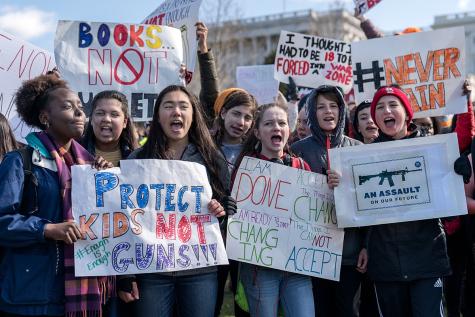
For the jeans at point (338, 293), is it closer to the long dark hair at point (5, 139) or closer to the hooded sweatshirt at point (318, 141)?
the hooded sweatshirt at point (318, 141)

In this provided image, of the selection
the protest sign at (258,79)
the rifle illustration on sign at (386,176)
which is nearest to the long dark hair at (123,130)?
the rifle illustration on sign at (386,176)

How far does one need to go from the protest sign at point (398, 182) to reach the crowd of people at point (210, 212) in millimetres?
97

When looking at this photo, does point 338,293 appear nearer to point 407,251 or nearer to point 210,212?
point 407,251

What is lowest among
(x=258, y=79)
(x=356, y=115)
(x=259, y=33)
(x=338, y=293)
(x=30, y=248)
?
(x=338, y=293)

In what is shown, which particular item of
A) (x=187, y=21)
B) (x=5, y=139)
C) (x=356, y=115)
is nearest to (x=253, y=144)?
(x=356, y=115)

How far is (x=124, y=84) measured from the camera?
5.05 meters

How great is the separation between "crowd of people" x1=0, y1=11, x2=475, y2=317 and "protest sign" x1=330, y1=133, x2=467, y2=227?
0.32 ft

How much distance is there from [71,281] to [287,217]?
1523 mm

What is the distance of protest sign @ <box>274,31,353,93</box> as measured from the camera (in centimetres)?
781

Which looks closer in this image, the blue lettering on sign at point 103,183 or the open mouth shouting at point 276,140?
the blue lettering on sign at point 103,183

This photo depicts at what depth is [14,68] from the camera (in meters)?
5.34

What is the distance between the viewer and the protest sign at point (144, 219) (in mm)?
3268

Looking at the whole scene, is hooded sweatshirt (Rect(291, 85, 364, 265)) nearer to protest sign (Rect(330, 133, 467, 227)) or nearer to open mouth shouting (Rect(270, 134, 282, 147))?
protest sign (Rect(330, 133, 467, 227))

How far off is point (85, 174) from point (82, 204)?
0.18 metres
